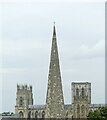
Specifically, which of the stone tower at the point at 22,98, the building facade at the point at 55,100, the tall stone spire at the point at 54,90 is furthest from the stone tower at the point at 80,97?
the stone tower at the point at 22,98

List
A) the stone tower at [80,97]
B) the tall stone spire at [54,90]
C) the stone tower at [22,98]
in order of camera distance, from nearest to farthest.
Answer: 1. the tall stone spire at [54,90]
2. the stone tower at [80,97]
3. the stone tower at [22,98]

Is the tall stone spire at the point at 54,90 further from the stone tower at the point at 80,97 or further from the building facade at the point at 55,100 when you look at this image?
the stone tower at the point at 80,97

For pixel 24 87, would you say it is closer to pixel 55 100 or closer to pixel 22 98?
pixel 22 98

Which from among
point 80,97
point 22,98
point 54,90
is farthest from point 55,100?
point 22,98

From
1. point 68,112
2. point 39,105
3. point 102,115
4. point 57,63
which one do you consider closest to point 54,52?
point 57,63

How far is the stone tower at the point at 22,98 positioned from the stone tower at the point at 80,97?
11039mm

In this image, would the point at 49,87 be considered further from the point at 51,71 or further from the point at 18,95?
the point at 18,95

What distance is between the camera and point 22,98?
119m

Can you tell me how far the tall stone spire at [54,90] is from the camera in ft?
327

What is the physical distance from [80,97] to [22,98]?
1349 centimetres

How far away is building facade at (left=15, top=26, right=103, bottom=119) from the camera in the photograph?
99812 millimetres

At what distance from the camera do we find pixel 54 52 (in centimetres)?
10119

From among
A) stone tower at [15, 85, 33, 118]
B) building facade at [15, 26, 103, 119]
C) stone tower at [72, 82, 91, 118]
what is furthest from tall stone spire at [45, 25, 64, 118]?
stone tower at [15, 85, 33, 118]

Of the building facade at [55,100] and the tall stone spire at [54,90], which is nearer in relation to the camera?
the tall stone spire at [54,90]
